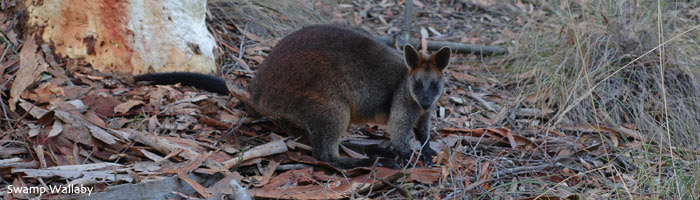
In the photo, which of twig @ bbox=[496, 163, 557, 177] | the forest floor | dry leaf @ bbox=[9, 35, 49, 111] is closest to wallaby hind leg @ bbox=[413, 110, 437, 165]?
the forest floor

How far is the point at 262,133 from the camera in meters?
4.66

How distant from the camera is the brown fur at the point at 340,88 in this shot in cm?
428

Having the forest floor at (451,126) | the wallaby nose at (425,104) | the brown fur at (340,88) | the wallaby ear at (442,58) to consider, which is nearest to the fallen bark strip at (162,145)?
the forest floor at (451,126)

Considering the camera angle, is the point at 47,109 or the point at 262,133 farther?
the point at 262,133

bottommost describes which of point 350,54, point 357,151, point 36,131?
point 357,151

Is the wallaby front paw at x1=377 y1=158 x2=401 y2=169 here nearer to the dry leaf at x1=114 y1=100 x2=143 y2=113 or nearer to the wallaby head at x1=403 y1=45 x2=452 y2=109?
the wallaby head at x1=403 y1=45 x2=452 y2=109

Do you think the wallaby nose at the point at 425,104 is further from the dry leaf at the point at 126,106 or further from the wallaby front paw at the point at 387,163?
the dry leaf at the point at 126,106

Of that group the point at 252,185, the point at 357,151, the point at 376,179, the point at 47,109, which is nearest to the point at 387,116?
the point at 357,151

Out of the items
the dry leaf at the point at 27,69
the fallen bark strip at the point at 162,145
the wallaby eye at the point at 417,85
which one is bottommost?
the fallen bark strip at the point at 162,145

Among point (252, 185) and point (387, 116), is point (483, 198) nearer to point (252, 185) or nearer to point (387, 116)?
point (387, 116)

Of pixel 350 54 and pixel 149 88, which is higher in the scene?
pixel 350 54

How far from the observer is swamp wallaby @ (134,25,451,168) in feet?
14.0

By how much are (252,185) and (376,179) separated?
733mm

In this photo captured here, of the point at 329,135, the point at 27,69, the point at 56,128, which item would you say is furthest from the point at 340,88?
the point at 27,69
